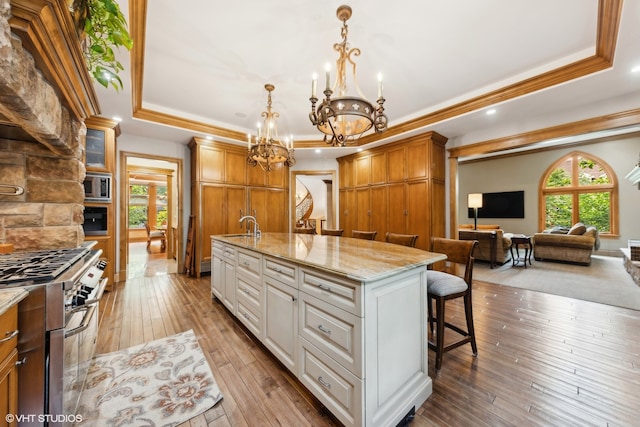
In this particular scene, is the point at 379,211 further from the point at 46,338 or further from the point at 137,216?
the point at 137,216

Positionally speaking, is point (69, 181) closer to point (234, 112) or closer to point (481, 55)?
point (234, 112)

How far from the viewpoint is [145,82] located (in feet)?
10.1

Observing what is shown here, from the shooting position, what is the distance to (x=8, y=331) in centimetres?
83

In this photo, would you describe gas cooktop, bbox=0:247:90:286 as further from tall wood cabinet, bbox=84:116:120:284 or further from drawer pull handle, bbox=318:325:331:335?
tall wood cabinet, bbox=84:116:120:284

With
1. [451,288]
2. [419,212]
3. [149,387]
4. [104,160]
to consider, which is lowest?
[149,387]

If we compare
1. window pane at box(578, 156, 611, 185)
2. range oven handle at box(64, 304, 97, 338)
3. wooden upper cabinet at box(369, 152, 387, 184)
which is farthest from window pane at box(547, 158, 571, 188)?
range oven handle at box(64, 304, 97, 338)

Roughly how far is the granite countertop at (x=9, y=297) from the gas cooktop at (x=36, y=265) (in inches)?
5.2

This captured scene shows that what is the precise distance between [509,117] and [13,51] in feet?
16.4

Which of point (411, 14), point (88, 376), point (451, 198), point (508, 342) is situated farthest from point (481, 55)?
point (88, 376)

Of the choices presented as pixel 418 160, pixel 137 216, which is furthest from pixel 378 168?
pixel 137 216

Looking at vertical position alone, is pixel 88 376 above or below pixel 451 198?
below

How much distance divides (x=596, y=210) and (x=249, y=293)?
32.5ft

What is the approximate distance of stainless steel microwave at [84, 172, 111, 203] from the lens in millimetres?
3467

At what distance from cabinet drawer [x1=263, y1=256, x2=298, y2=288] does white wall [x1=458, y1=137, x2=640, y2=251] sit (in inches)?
365
